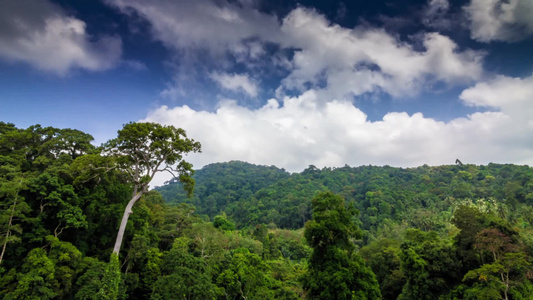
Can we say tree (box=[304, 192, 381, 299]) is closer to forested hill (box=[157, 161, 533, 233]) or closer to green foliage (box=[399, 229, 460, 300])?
green foliage (box=[399, 229, 460, 300])

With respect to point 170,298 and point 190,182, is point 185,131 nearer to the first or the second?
point 190,182

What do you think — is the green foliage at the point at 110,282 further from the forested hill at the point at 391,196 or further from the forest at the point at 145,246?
the forested hill at the point at 391,196

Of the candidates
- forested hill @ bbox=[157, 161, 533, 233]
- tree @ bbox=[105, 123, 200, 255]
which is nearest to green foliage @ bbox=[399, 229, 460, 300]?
tree @ bbox=[105, 123, 200, 255]

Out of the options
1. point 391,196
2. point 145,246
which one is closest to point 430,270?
point 145,246

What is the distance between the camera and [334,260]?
15.1 meters

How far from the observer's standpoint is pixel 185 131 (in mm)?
14016

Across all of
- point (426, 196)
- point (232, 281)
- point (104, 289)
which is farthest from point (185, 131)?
point (426, 196)

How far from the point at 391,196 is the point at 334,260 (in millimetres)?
68155

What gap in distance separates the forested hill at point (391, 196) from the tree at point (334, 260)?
3961 centimetres

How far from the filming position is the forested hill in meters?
56.5

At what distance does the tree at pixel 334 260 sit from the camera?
1427cm

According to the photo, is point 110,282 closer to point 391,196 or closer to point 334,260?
point 334,260

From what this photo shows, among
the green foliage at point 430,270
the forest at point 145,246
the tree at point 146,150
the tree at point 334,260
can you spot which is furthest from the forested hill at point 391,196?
the tree at point 146,150

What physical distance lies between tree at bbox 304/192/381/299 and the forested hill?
1559 inches
